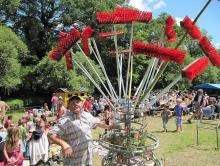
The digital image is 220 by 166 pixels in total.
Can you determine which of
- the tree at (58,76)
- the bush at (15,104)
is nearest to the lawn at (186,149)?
the tree at (58,76)

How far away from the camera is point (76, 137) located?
575cm

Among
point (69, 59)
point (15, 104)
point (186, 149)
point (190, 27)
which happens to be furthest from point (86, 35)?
point (15, 104)

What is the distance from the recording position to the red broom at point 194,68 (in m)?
4.80

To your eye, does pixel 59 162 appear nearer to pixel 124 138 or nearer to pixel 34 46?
pixel 124 138

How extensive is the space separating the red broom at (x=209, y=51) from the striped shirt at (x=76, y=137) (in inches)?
75.8

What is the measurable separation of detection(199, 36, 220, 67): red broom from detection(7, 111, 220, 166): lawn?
479cm

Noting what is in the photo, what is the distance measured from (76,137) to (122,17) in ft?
5.63

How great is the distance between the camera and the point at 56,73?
119 ft

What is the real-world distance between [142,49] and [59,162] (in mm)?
7680

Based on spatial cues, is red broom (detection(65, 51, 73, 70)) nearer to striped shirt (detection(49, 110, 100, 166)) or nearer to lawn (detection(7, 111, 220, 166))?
striped shirt (detection(49, 110, 100, 166))

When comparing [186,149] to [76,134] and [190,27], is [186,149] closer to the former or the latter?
[76,134]

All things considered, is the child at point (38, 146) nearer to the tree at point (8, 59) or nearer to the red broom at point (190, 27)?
the red broom at point (190, 27)

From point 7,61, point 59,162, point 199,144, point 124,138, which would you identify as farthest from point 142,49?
point 7,61

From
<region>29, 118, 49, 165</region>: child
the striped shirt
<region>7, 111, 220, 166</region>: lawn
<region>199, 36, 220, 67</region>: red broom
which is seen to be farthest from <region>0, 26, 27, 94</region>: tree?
<region>199, 36, 220, 67</region>: red broom
